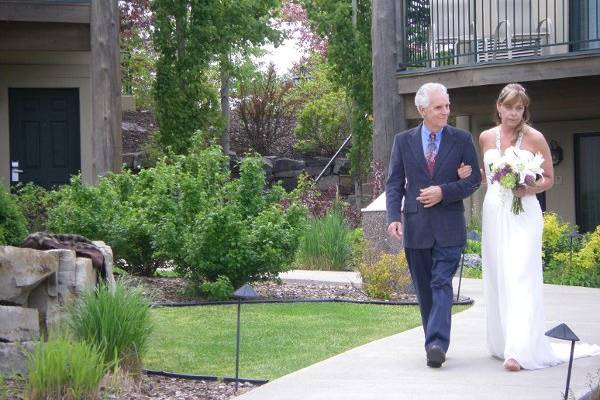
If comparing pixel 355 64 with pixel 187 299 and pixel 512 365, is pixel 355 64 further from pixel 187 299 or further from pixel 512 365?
pixel 512 365

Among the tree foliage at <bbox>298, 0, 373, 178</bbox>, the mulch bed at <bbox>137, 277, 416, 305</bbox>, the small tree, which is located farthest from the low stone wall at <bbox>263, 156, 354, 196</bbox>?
the mulch bed at <bbox>137, 277, 416, 305</bbox>

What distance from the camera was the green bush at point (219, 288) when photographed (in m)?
10.8

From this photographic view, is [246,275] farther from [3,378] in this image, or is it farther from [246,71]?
[246,71]

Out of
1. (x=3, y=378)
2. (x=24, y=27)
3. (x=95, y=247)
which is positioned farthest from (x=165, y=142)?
(x=3, y=378)

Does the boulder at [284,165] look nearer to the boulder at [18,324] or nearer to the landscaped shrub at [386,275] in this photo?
the landscaped shrub at [386,275]

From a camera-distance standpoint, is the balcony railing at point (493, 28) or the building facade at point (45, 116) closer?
the balcony railing at point (493, 28)

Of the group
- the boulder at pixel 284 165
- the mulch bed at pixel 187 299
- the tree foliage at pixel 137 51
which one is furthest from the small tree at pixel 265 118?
the mulch bed at pixel 187 299

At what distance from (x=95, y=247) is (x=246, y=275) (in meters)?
2.94

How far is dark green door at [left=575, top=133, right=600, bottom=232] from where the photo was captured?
1828 cm

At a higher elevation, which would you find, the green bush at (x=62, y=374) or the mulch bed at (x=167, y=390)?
the green bush at (x=62, y=374)

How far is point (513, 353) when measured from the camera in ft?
24.1

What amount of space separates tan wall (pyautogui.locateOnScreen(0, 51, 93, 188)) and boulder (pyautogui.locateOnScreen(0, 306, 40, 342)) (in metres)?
10.9

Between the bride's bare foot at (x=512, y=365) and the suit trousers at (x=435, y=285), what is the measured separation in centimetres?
39

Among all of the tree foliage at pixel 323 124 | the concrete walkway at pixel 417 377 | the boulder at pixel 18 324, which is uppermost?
the tree foliage at pixel 323 124
